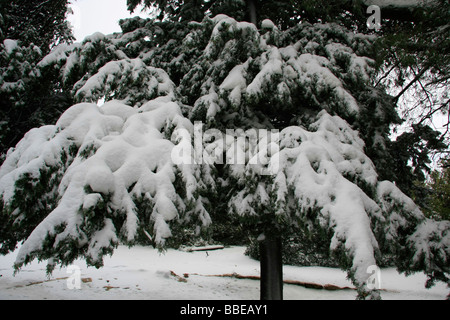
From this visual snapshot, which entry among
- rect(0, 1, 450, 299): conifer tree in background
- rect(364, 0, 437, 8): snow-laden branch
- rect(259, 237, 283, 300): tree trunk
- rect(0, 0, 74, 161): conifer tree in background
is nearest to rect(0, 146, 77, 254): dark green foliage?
rect(0, 1, 450, 299): conifer tree in background

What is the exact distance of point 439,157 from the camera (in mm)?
4699

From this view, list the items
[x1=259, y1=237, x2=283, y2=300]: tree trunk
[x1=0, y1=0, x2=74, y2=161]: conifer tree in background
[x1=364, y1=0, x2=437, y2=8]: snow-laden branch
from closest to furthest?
1. [x1=364, y1=0, x2=437, y2=8]: snow-laden branch
2. [x1=259, y1=237, x2=283, y2=300]: tree trunk
3. [x1=0, y1=0, x2=74, y2=161]: conifer tree in background

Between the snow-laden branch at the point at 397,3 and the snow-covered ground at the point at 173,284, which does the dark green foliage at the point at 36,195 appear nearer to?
the snow-covered ground at the point at 173,284

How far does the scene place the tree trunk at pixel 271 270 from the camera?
442 cm

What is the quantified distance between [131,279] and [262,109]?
17.4 feet

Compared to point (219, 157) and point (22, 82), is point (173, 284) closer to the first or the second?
Result: point (219, 157)

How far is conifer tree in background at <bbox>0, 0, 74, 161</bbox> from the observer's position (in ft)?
15.0

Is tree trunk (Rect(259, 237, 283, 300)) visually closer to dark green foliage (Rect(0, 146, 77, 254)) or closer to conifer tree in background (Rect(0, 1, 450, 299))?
conifer tree in background (Rect(0, 1, 450, 299))

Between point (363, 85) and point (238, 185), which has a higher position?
point (363, 85)

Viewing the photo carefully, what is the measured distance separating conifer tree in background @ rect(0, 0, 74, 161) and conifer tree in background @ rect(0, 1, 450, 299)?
1.96ft

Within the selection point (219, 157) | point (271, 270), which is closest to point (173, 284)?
point (271, 270)
